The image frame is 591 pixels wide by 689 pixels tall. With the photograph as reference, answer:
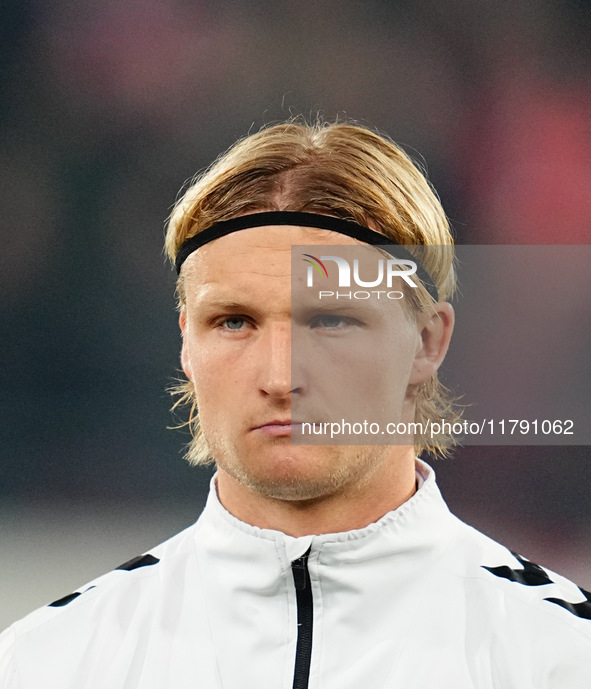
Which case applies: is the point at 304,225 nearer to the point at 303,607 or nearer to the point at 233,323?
the point at 233,323

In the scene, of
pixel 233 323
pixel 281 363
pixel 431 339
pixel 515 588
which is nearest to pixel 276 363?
pixel 281 363

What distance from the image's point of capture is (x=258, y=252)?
4.47ft

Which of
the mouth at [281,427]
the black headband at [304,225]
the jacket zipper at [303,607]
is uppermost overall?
the black headband at [304,225]

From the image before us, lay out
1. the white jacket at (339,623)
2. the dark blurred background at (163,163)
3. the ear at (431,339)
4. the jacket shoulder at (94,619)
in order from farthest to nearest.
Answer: the dark blurred background at (163,163) → the ear at (431,339) → the jacket shoulder at (94,619) → the white jacket at (339,623)

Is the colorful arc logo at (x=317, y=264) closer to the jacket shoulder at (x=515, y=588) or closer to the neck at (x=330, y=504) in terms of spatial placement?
the neck at (x=330, y=504)

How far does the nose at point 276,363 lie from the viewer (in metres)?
1.29

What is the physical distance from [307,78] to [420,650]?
1.80m

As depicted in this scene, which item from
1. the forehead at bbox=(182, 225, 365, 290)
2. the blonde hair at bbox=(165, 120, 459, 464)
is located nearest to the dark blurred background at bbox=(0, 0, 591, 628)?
the blonde hair at bbox=(165, 120, 459, 464)

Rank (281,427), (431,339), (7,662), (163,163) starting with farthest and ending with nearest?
1. (163,163)
2. (431,339)
3. (7,662)
4. (281,427)

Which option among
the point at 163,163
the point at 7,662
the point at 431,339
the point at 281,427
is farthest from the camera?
the point at 163,163

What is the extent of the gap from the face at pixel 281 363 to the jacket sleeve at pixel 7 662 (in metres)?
0.46

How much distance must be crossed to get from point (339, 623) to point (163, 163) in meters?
1.70

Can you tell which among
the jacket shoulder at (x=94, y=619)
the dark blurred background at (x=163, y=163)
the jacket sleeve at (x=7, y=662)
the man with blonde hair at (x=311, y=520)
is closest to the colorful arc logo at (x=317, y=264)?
the man with blonde hair at (x=311, y=520)

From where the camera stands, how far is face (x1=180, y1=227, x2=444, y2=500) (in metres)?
1.30
